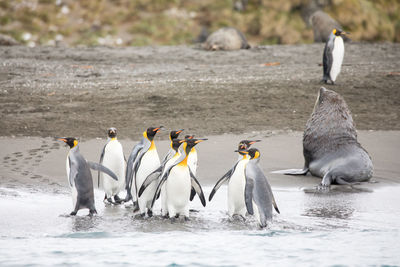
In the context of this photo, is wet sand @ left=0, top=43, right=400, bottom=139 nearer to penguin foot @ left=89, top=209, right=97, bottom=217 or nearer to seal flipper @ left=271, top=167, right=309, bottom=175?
seal flipper @ left=271, top=167, right=309, bottom=175

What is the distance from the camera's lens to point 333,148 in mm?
6535

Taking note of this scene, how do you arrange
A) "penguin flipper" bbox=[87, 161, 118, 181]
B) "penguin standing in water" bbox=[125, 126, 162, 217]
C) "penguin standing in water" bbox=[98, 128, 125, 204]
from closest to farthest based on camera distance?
"penguin flipper" bbox=[87, 161, 118, 181] < "penguin standing in water" bbox=[125, 126, 162, 217] < "penguin standing in water" bbox=[98, 128, 125, 204]

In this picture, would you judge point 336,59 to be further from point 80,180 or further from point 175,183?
point 80,180

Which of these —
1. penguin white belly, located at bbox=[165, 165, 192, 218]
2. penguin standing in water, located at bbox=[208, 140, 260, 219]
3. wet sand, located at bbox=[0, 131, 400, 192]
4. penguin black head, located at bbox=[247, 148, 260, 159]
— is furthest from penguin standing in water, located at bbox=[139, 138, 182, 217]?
wet sand, located at bbox=[0, 131, 400, 192]

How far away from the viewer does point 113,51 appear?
1543 cm

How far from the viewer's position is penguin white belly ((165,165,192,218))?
201 inches

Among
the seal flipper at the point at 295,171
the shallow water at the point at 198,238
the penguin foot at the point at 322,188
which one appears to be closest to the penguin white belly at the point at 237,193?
the shallow water at the point at 198,238

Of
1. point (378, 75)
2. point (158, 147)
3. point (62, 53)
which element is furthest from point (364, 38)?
point (158, 147)

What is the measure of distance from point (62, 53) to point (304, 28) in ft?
25.4

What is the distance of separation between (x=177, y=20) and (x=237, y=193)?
1603 centimetres

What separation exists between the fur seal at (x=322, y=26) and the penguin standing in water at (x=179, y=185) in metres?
13.1

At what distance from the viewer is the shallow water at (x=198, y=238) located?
450 centimetres

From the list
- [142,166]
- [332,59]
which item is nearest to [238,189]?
[142,166]

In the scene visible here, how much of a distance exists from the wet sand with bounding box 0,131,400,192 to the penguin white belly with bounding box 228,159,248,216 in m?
0.98
